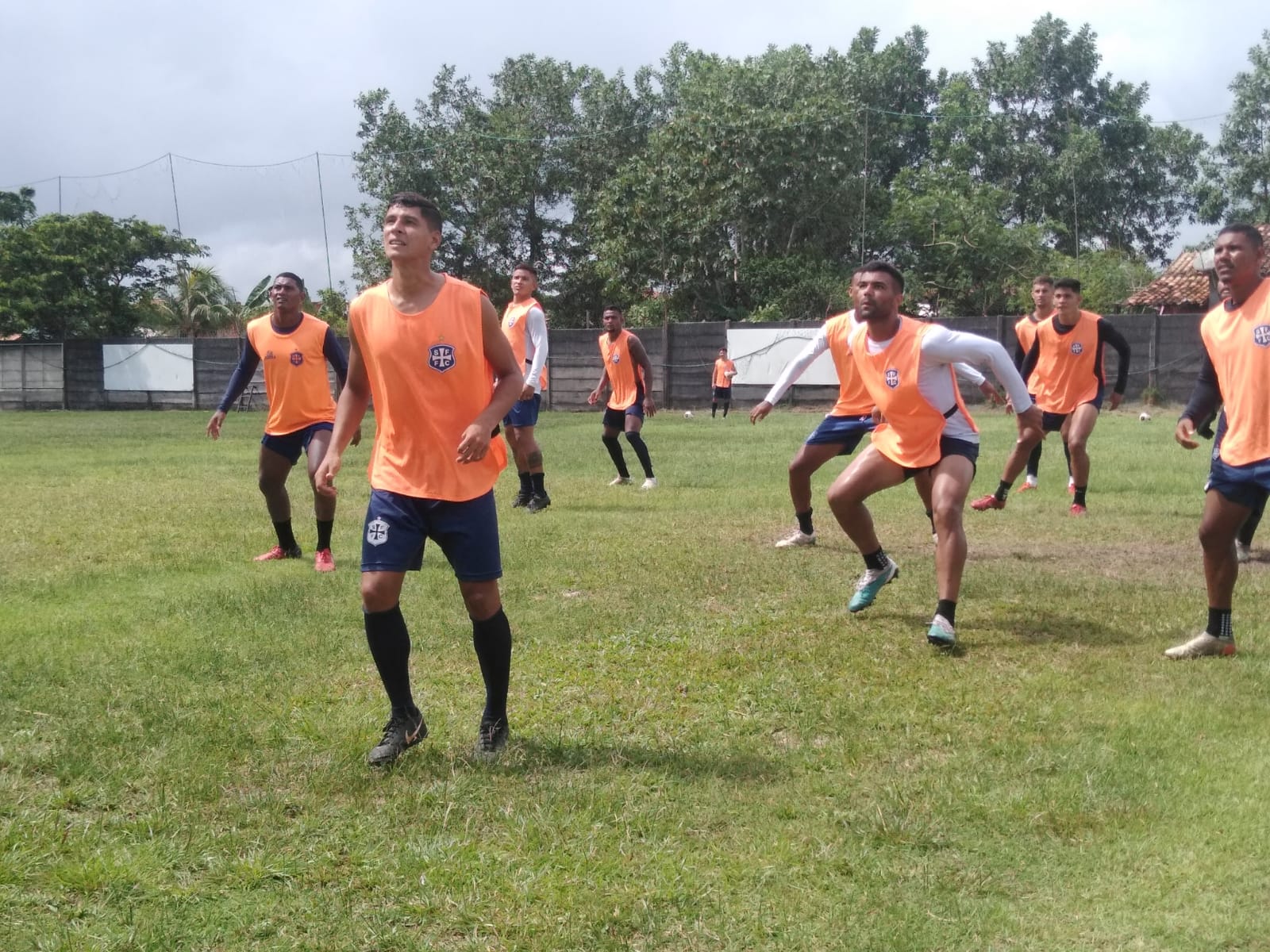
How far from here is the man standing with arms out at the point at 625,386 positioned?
12477 mm

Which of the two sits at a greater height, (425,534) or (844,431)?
(844,431)

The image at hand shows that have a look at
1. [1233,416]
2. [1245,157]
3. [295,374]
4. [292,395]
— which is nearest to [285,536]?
[292,395]

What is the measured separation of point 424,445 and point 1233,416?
3.79m

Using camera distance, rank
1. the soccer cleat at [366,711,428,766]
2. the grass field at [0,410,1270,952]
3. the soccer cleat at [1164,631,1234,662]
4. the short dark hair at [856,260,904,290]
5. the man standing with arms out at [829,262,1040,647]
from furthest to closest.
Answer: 1. the short dark hair at [856,260,904,290]
2. the man standing with arms out at [829,262,1040,647]
3. the soccer cleat at [1164,631,1234,662]
4. the soccer cleat at [366,711,428,766]
5. the grass field at [0,410,1270,952]

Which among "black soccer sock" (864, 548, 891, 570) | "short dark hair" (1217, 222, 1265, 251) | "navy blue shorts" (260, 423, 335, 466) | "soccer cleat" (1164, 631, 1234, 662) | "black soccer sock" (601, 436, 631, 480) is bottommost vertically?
"soccer cleat" (1164, 631, 1234, 662)

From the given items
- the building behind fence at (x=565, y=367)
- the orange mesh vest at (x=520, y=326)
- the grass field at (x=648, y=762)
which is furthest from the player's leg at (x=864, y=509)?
the building behind fence at (x=565, y=367)

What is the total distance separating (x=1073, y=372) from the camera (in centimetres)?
1098

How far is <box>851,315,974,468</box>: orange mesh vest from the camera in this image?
6465 mm

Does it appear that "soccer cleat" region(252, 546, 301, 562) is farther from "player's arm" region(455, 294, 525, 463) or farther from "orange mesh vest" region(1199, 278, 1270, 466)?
"orange mesh vest" region(1199, 278, 1270, 466)

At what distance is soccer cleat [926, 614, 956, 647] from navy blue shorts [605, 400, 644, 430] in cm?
704

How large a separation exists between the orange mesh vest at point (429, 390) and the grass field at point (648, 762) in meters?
1.02

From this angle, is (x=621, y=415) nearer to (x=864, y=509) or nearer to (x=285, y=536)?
(x=285, y=536)

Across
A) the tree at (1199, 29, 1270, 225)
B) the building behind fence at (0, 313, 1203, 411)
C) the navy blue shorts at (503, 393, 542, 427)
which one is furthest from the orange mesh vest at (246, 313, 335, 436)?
the tree at (1199, 29, 1270, 225)

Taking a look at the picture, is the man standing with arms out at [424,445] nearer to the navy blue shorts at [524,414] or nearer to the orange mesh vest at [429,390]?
the orange mesh vest at [429,390]
